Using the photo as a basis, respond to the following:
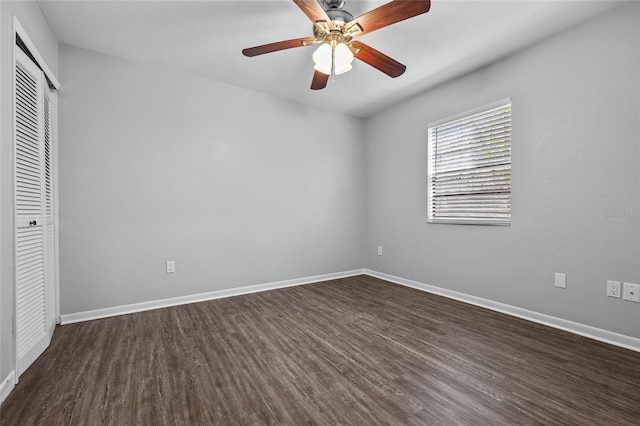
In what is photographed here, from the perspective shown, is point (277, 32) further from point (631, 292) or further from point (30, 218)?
point (631, 292)

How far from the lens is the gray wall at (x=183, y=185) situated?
2.67 meters

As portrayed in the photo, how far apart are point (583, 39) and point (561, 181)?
1140mm

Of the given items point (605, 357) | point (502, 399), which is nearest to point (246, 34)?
point (502, 399)

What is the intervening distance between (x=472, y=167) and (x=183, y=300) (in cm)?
349

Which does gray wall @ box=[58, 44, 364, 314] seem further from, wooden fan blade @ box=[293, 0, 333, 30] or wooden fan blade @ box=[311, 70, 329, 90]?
wooden fan blade @ box=[293, 0, 333, 30]

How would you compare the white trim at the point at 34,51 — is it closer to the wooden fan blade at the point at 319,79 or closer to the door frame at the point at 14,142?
the door frame at the point at 14,142

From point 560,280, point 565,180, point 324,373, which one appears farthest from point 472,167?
point 324,373

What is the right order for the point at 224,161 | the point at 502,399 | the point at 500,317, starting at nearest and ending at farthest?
the point at 502,399 < the point at 500,317 < the point at 224,161

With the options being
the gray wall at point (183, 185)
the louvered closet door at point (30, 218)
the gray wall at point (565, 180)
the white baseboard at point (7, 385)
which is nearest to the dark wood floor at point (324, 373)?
the white baseboard at point (7, 385)

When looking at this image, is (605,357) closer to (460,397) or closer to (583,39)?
(460,397)

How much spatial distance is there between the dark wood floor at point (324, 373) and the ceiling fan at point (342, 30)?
214 cm

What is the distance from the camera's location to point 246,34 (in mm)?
2443

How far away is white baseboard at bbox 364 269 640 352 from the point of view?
211cm

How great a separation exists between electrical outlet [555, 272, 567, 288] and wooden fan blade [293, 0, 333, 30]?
2.72 m
